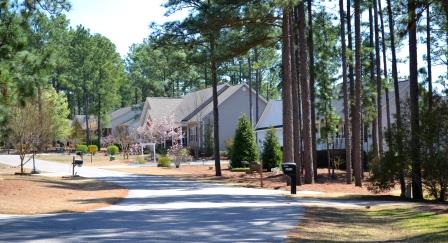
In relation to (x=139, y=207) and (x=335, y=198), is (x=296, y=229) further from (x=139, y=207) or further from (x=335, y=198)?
(x=335, y=198)

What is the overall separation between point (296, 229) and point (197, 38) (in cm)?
2019

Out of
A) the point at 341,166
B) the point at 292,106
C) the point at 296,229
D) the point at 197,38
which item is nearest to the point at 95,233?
the point at 296,229

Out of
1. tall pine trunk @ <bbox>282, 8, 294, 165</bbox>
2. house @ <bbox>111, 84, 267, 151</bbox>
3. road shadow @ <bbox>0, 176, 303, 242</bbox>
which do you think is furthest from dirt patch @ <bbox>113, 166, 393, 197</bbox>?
house @ <bbox>111, 84, 267, 151</bbox>

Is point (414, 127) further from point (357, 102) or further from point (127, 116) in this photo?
point (127, 116)

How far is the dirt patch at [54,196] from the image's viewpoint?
1644 centimetres

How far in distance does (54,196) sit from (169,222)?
8.30 metres

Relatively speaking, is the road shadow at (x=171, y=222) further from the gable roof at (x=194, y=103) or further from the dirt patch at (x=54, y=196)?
the gable roof at (x=194, y=103)

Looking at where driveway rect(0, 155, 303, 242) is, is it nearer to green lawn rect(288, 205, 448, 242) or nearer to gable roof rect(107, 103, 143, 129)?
green lawn rect(288, 205, 448, 242)

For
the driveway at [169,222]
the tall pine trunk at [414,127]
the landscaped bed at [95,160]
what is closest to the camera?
the driveway at [169,222]

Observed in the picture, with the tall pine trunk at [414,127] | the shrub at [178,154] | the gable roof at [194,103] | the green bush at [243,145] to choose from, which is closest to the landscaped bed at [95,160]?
the shrub at [178,154]

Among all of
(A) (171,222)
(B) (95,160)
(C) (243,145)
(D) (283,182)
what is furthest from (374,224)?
(B) (95,160)

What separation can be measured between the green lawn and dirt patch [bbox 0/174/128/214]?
6.53 metres

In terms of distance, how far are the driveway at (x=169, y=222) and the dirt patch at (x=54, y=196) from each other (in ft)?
3.03

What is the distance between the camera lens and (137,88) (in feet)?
332
